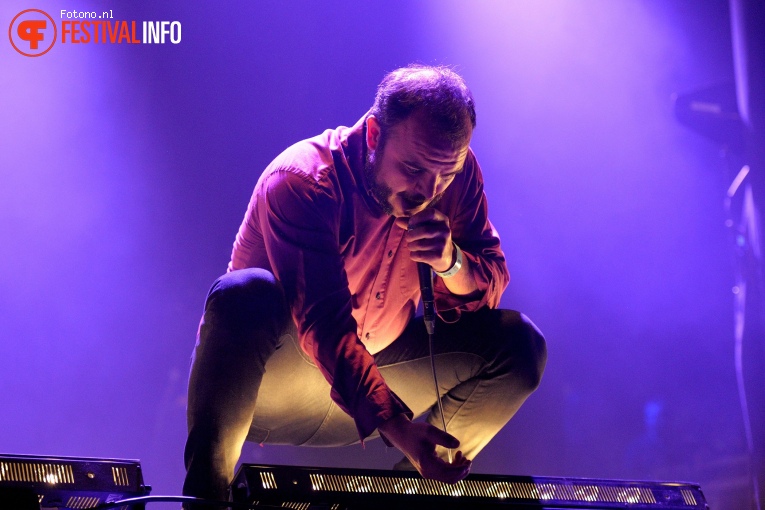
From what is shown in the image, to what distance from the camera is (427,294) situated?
171 cm

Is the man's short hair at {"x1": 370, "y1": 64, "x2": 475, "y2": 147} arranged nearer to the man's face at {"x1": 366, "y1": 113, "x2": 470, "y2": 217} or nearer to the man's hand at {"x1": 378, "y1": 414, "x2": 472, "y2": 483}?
the man's face at {"x1": 366, "y1": 113, "x2": 470, "y2": 217}

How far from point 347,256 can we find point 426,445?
2.08 feet

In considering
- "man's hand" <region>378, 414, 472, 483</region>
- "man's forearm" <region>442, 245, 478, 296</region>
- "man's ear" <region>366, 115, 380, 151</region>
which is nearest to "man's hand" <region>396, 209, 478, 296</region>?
"man's forearm" <region>442, 245, 478, 296</region>

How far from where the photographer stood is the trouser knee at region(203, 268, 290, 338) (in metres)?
1.52

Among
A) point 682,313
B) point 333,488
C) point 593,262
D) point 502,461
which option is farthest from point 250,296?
point 682,313

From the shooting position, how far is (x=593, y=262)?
2988mm

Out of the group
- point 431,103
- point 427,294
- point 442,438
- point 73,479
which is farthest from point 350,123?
point 73,479

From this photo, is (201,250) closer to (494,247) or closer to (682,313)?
(494,247)

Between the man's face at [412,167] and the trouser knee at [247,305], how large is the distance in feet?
1.16

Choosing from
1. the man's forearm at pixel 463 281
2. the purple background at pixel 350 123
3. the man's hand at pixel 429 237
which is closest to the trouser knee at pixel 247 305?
the man's hand at pixel 429 237

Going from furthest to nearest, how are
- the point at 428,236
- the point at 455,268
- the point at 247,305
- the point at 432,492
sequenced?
1. the point at 455,268
2. the point at 428,236
3. the point at 247,305
4. the point at 432,492
